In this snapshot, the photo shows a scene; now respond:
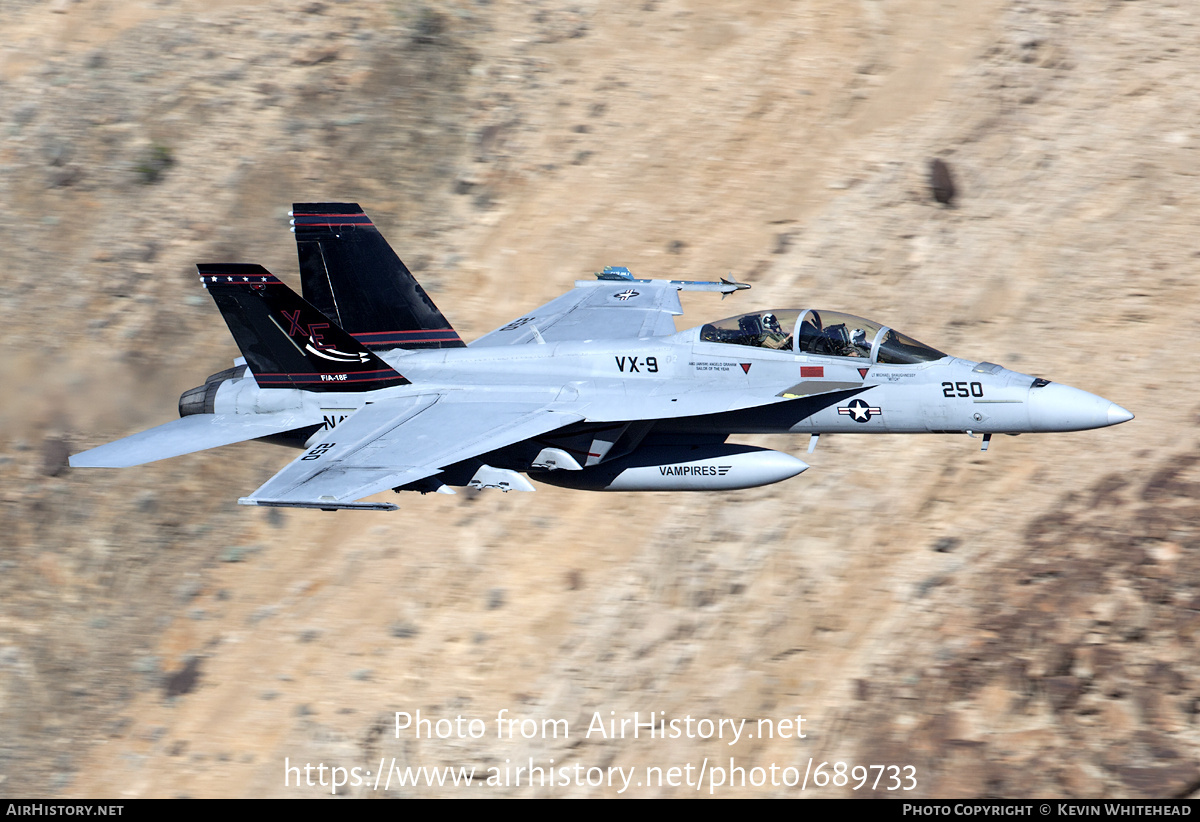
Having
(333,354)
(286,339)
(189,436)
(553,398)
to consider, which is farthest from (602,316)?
(189,436)

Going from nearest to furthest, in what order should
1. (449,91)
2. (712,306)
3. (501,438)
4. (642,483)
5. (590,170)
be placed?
(501,438), (642,483), (712,306), (590,170), (449,91)

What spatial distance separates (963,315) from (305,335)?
43.1 ft

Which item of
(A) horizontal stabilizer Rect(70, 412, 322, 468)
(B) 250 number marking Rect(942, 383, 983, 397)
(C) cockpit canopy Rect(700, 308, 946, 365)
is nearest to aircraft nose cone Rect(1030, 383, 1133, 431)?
(B) 250 number marking Rect(942, 383, 983, 397)

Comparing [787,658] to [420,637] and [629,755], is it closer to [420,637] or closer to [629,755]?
[629,755]

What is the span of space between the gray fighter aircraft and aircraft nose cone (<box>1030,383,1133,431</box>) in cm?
2

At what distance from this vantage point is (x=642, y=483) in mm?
18859

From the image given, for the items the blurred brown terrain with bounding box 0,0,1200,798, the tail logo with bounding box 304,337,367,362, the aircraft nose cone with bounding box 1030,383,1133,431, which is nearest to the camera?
the aircraft nose cone with bounding box 1030,383,1133,431

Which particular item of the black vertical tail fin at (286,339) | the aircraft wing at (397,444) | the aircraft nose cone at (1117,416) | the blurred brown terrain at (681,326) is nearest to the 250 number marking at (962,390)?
the aircraft nose cone at (1117,416)

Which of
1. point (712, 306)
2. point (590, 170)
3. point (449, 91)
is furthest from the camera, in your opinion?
point (449, 91)

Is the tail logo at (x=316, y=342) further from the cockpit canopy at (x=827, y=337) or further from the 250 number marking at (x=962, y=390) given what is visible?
the 250 number marking at (x=962, y=390)

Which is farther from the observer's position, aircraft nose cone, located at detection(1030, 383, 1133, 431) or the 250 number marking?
the 250 number marking

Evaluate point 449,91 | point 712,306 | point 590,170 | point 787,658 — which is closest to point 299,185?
point 449,91

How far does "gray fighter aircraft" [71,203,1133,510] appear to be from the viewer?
1725cm

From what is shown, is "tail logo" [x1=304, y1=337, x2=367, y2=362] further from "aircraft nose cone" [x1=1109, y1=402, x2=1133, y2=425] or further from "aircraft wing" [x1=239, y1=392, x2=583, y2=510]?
"aircraft nose cone" [x1=1109, y1=402, x2=1133, y2=425]
